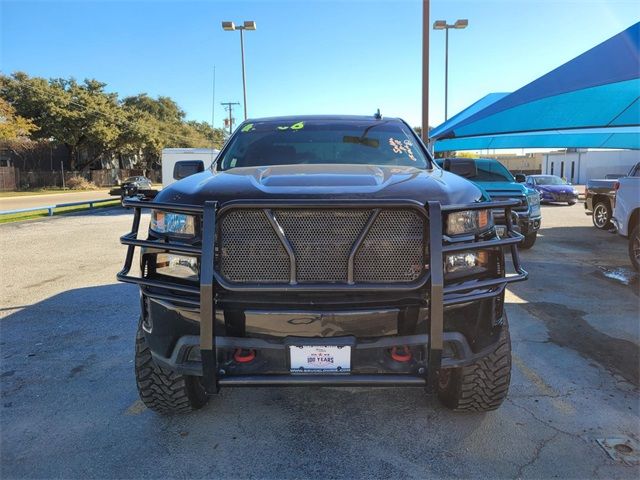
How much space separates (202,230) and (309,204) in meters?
0.55

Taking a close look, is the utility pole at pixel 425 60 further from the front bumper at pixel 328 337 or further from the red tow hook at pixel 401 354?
the red tow hook at pixel 401 354

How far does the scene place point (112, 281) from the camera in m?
6.84

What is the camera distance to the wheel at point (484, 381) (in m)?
2.83

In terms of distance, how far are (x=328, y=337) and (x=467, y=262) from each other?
828 mm

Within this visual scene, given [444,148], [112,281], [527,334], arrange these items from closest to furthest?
[527,334]
[112,281]
[444,148]

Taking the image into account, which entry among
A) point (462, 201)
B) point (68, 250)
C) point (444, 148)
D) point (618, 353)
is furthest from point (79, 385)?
point (444, 148)

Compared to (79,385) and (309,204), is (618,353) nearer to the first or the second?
(309,204)

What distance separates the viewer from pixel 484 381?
287 centimetres

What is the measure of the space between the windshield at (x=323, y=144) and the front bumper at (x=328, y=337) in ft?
4.26

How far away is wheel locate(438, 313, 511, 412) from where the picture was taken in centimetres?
283

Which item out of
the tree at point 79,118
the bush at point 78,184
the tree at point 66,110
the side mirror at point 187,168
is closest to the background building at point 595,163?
the tree at point 79,118

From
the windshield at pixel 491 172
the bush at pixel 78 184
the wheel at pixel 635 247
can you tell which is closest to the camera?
the wheel at pixel 635 247

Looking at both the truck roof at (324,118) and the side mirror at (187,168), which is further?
the truck roof at (324,118)

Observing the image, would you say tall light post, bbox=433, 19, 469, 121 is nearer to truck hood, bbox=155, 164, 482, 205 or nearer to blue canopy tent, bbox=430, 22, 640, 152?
blue canopy tent, bbox=430, 22, 640, 152
